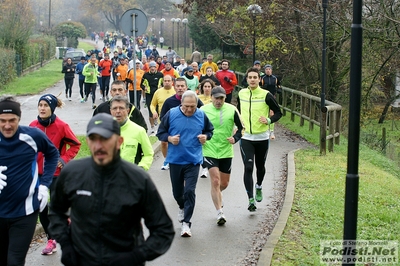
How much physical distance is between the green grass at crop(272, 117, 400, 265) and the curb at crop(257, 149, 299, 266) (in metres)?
0.07

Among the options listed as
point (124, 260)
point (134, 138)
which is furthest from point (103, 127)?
point (134, 138)

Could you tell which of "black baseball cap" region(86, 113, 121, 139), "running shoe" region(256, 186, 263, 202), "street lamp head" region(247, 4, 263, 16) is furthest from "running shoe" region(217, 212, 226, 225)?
"street lamp head" region(247, 4, 263, 16)

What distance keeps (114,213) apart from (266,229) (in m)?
5.55

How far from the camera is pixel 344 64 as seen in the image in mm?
25531

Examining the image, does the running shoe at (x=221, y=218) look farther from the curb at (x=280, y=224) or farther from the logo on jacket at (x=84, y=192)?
the logo on jacket at (x=84, y=192)

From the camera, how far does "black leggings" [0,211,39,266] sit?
568 cm

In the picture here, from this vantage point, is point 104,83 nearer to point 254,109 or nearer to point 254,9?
point 254,9

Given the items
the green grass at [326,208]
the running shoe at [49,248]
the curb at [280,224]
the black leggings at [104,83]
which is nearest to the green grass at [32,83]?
the black leggings at [104,83]

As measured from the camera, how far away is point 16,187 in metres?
5.89

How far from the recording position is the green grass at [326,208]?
8520 millimetres

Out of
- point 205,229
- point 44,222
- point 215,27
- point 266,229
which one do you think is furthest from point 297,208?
point 215,27

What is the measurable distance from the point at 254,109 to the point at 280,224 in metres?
1.88

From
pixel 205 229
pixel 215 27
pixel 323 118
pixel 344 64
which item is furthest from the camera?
pixel 215 27

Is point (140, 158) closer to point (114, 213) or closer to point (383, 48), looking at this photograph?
point (114, 213)
